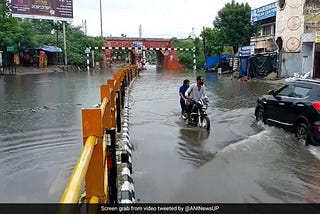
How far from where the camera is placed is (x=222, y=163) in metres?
6.55

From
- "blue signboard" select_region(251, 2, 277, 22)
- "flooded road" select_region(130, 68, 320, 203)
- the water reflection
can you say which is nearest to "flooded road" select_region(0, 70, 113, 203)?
"flooded road" select_region(130, 68, 320, 203)

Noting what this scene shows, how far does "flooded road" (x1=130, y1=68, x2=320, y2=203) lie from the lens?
5.09 meters

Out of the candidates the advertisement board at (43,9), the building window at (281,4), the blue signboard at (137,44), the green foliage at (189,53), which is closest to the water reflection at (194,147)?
the building window at (281,4)

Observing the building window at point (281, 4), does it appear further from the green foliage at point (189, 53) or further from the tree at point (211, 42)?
the green foliage at point (189, 53)

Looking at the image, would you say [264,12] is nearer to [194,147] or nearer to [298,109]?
[298,109]

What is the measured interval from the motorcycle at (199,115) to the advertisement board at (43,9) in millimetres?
32777

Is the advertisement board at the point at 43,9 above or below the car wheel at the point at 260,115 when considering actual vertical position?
above

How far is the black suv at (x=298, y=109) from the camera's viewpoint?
752cm

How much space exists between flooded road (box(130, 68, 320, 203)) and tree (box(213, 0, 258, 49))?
3145 centimetres

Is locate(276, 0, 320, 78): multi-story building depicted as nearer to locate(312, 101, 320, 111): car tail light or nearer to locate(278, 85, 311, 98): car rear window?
locate(278, 85, 311, 98): car rear window

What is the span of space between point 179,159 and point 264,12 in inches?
1268

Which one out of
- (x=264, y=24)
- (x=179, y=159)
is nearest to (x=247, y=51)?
(x=264, y=24)

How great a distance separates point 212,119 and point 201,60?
127 feet

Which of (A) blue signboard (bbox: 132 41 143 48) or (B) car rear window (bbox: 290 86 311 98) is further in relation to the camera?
(A) blue signboard (bbox: 132 41 143 48)
